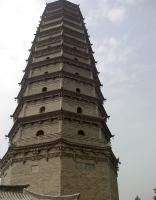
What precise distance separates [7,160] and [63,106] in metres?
4.68

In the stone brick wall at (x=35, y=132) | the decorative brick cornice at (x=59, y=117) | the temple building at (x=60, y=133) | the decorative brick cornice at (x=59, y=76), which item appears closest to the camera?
the temple building at (x=60, y=133)

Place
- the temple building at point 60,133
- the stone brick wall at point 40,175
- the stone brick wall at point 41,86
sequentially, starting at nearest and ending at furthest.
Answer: the stone brick wall at point 40,175 < the temple building at point 60,133 < the stone brick wall at point 41,86

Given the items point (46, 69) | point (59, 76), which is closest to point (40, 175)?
point (59, 76)

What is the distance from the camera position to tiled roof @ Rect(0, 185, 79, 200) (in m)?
16.8

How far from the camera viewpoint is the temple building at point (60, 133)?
1970cm

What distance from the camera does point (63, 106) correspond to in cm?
2341

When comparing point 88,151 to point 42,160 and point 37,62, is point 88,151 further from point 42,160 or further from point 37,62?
point 37,62

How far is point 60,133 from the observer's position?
2153cm

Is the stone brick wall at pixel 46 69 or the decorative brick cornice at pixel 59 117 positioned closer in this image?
the decorative brick cornice at pixel 59 117

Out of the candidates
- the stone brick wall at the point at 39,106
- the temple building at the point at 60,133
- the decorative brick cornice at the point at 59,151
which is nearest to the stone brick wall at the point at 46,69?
the temple building at the point at 60,133

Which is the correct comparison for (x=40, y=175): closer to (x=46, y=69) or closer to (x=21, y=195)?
(x=21, y=195)

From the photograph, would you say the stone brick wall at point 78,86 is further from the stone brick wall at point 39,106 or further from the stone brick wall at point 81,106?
the stone brick wall at point 39,106

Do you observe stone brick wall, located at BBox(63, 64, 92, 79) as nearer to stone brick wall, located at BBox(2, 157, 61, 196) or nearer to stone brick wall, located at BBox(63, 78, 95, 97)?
stone brick wall, located at BBox(63, 78, 95, 97)

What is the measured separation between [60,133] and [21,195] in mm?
5071
